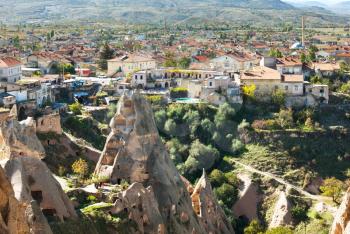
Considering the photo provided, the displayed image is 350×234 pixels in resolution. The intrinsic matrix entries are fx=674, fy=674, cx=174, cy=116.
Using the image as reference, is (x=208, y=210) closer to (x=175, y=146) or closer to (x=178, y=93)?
(x=175, y=146)

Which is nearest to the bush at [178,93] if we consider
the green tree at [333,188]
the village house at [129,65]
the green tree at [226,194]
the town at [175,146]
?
the town at [175,146]

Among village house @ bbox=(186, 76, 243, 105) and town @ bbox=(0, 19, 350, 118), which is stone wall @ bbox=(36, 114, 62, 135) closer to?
town @ bbox=(0, 19, 350, 118)

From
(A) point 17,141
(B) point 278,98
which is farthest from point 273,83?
(A) point 17,141

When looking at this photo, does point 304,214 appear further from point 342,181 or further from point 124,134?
point 124,134

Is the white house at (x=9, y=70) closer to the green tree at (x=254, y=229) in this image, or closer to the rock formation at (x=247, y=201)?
the rock formation at (x=247, y=201)

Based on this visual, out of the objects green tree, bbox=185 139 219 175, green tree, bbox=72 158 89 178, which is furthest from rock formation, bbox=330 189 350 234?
green tree, bbox=185 139 219 175
